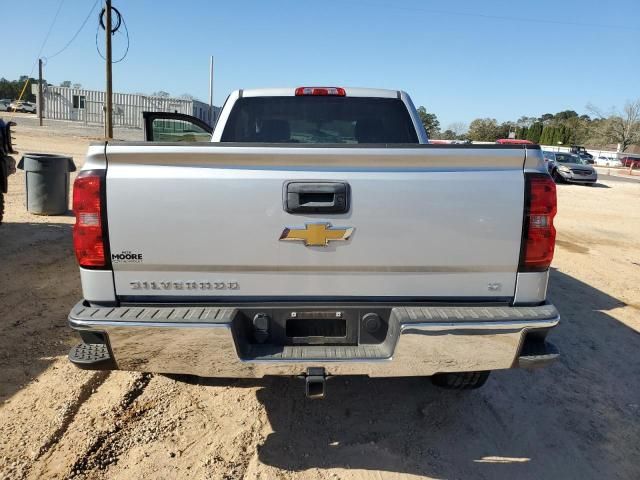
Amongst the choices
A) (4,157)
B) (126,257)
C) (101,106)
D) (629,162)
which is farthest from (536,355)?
(629,162)

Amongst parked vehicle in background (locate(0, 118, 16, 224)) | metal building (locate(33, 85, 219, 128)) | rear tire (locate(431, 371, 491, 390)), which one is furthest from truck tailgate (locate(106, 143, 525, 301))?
metal building (locate(33, 85, 219, 128))

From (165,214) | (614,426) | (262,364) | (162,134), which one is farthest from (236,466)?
(162,134)

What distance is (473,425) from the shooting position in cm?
333

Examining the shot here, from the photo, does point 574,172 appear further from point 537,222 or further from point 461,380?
point 537,222

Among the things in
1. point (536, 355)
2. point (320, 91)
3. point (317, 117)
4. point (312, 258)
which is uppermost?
point (320, 91)

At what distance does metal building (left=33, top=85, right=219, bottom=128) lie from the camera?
4328 cm

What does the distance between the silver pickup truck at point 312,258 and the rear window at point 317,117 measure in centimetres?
180

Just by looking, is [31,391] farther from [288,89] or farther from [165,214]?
[288,89]

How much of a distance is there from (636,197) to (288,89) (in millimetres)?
21349

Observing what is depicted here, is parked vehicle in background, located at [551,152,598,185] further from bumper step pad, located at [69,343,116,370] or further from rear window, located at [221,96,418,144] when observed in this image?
bumper step pad, located at [69,343,116,370]

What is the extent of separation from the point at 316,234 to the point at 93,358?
129cm

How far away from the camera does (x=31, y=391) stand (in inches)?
134

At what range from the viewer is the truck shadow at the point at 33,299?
3.80 meters

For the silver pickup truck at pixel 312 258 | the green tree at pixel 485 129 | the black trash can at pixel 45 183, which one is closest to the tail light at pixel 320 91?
the silver pickup truck at pixel 312 258
